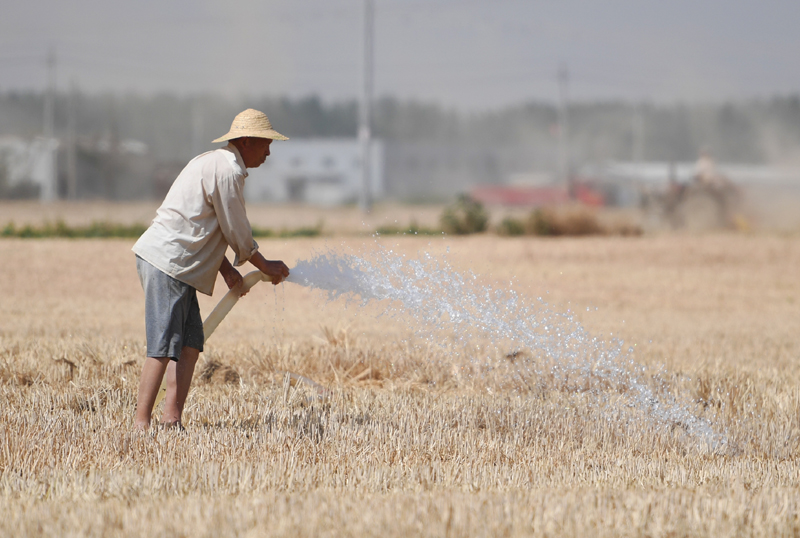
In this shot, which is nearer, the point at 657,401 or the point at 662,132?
the point at 657,401

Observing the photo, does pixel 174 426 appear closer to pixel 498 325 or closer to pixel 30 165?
pixel 498 325

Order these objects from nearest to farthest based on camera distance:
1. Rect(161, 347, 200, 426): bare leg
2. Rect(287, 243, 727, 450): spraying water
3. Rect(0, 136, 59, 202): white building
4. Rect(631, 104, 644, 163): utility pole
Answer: Rect(161, 347, 200, 426): bare leg
Rect(287, 243, 727, 450): spraying water
Rect(0, 136, 59, 202): white building
Rect(631, 104, 644, 163): utility pole

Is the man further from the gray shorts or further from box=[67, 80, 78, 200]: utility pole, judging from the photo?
box=[67, 80, 78, 200]: utility pole

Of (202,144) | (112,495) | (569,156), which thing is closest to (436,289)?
(112,495)

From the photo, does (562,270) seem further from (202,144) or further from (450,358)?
(202,144)

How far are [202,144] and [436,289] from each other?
21366 millimetres

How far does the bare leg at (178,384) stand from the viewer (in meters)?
5.52

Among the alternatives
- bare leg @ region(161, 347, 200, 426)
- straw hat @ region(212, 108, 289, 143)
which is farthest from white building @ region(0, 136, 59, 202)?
straw hat @ region(212, 108, 289, 143)

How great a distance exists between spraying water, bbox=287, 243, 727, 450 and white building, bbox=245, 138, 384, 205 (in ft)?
65.4

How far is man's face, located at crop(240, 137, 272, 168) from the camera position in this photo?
5531 mm

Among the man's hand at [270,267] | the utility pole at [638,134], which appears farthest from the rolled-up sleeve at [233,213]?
the utility pole at [638,134]

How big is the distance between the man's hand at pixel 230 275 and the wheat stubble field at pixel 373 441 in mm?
661

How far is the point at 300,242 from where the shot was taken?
21875mm

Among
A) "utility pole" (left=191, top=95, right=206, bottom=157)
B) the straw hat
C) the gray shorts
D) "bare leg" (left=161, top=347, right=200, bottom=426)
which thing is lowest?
"bare leg" (left=161, top=347, right=200, bottom=426)
